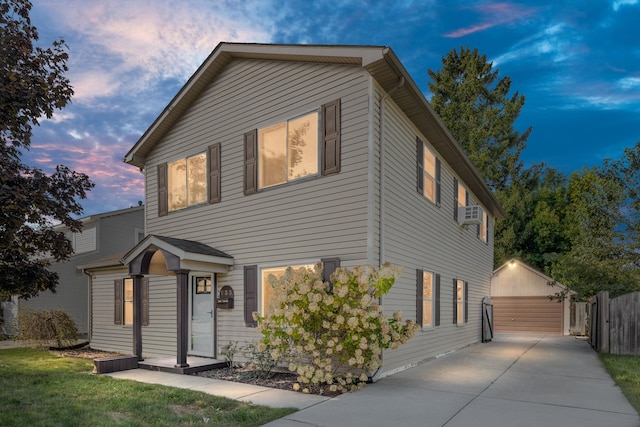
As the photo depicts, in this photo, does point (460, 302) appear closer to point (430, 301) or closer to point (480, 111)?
point (430, 301)

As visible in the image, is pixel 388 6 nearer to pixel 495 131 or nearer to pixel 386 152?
pixel 495 131

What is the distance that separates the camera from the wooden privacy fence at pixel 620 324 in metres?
10.9

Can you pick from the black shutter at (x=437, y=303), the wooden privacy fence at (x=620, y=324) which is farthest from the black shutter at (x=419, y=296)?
the wooden privacy fence at (x=620, y=324)

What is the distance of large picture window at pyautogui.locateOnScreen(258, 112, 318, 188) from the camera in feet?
28.9

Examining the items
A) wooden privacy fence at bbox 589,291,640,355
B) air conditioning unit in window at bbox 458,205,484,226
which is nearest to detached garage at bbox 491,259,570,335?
wooden privacy fence at bbox 589,291,640,355

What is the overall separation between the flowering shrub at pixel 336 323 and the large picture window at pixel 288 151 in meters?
2.31

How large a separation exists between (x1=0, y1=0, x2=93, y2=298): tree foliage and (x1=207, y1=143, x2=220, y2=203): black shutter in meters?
2.78

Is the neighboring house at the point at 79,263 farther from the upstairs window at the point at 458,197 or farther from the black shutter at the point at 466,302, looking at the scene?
the black shutter at the point at 466,302

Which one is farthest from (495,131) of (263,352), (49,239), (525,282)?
(49,239)

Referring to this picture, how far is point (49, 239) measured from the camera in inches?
306

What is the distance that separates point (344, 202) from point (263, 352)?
3.05 m

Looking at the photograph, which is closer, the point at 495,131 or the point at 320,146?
the point at 320,146

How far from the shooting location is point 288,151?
913 cm

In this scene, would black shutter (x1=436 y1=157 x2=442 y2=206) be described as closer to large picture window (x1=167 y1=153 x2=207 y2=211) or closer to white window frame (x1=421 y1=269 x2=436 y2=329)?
white window frame (x1=421 y1=269 x2=436 y2=329)
